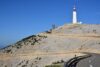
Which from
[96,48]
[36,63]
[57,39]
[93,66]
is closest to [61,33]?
[57,39]

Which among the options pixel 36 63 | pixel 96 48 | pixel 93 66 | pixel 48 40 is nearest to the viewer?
pixel 93 66

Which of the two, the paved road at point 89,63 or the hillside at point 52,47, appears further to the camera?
the hillside at point 52,47

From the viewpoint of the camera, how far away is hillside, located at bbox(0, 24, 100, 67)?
58469mm

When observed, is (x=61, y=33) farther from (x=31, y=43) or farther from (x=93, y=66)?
(x=93, y=66)

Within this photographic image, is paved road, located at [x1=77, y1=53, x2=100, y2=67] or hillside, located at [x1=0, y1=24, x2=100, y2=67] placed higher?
hillside, located at [x1=0, y1=24, x2=100, y2=67]

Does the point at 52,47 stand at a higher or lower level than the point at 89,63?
higher

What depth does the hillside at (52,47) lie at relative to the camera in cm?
5847

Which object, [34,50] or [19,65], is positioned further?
[34,50]

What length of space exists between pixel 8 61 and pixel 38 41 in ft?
36.1

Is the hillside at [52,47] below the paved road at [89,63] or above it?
above

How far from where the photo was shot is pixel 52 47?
67812 mm

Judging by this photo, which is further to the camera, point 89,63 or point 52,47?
point 52,47

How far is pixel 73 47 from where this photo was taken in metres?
66.2

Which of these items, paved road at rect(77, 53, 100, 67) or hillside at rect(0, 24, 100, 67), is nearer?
paved road at rect(77, 53, 100, 67)
